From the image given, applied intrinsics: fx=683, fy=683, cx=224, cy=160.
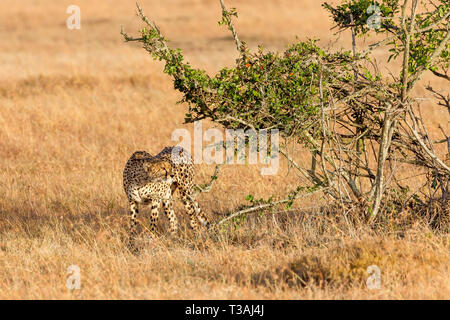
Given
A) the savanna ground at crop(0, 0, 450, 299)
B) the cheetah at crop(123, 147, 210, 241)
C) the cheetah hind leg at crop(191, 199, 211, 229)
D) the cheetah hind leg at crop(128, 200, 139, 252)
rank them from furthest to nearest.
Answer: the cheetah hind leg at crop(191, 199, 211, 229) < the cheetah at crop(123, 147, 210, 241) < the cheetah hind leg at crop(128, 200, 139, 252) < the savanna ground at crop(0, 0, 450, 299)

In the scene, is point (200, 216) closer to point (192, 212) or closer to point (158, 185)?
point (192, 212)

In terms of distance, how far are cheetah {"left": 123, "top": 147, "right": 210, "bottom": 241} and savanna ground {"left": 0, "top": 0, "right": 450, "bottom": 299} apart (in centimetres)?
23

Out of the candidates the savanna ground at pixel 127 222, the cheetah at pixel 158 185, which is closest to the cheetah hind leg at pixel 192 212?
the cheetah at pixel 158 185

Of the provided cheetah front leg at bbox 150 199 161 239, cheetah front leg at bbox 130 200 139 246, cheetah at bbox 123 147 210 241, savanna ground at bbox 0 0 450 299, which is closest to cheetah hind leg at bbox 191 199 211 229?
cheetah at bbox 123 147 210 241

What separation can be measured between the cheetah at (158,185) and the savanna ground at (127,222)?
0.76 feet

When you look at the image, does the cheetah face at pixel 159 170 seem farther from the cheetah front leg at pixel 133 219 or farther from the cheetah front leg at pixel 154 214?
the cheetah front leg at pixel 133 219

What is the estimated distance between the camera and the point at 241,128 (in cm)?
695

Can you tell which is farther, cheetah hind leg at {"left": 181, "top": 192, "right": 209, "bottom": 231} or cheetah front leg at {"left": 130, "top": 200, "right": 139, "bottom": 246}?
cheetah hind leg at {"left": 181, "top": 192, "right": 209, "bottom": 231}

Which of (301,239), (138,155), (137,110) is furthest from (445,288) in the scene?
(137,110)

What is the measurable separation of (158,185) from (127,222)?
0.67 metres

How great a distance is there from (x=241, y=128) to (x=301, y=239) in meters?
1.27

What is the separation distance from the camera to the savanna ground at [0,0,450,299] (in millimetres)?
5461

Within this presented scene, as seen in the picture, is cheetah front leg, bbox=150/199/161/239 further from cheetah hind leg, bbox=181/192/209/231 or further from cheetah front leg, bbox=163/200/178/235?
cheetah hind leg, bbox=181/192/209/231

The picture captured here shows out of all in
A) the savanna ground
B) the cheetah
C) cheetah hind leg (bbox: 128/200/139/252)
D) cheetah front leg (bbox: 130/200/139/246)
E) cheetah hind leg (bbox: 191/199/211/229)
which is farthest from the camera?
cheetah hind leg (bbox: 191/199/211/229)
